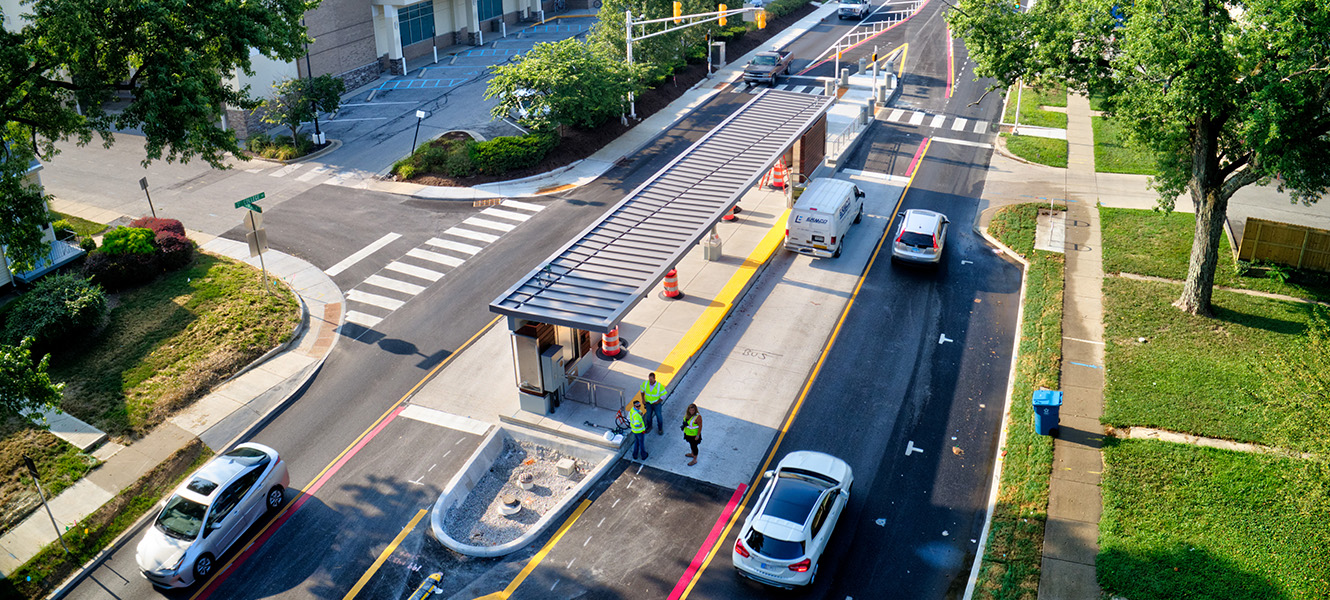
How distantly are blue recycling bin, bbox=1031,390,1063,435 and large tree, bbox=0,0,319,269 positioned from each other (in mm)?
20521

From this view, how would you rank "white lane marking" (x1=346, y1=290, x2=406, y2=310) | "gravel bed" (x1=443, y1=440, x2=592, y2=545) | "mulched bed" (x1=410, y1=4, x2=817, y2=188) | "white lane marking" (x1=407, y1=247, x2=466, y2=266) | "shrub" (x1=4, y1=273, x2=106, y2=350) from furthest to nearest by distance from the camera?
1. "mulched bed" (x1=410, y1=4, x2=817, y2=188)
2. "white lane marking" (x1=407, y1=247, x2=466, y2=266)
3. "white lane marking" (x1=346, y1=290, x2=406, y2=310)
4. "shrub" (x1=4, y1=273, x2=106, y2=350)
5. "gravel bed" (x1=443, y1=440, x2=592, y2=545)

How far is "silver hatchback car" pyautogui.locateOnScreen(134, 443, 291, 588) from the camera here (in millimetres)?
17016

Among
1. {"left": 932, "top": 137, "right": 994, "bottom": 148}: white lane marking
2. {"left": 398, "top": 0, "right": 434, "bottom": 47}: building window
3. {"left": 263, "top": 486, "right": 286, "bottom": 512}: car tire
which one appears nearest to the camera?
{"left": 263, "top": 486, "right": 286, "bottom": 512}: car tire

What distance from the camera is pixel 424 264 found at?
1177 inches

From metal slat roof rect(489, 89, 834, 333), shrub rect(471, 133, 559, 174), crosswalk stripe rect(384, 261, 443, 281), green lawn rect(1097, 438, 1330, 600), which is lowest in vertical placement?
green lawn rect(1097, 438, 1330, 600)

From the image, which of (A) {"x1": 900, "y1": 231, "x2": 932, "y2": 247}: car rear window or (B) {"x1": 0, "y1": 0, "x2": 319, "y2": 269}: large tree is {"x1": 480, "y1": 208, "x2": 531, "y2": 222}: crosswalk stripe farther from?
(A) {"x1": 900, "y1": 231, "x2": 932, "y2": 247}: car rear window

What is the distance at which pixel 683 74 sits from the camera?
167 feet

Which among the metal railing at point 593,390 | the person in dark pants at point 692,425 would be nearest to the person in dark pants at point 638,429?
the person in dark pants at point 692,425

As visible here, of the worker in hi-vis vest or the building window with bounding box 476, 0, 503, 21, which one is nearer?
the worker in hi-vis vest

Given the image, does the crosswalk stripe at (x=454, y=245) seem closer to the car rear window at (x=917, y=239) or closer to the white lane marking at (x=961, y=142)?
the car rear window at (x=917, y=239)

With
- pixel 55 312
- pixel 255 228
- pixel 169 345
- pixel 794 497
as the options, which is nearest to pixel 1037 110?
pixel 794 497

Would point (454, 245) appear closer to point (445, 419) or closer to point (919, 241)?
point (445, 419)

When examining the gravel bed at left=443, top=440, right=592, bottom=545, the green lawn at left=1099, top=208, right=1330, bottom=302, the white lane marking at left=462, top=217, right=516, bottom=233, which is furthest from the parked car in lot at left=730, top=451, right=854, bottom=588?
the white lane marking at left=462, top=217, right=516, bottom=233

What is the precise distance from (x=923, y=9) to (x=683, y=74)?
27.9 meters
